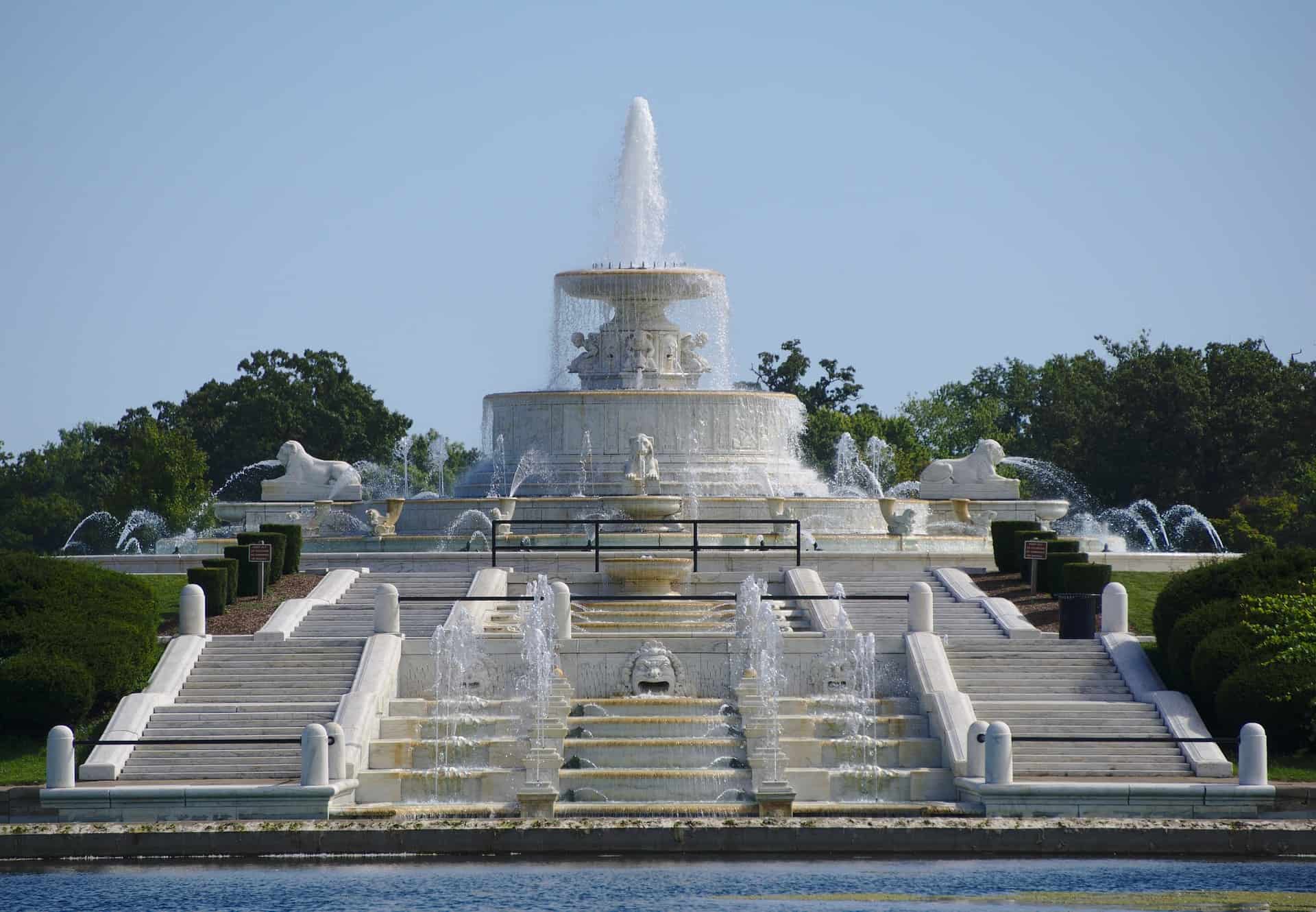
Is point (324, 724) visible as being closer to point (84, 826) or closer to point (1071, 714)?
point (84, 826)

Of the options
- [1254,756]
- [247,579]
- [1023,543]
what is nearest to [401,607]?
[247,579]

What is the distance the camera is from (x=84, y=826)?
917 inches

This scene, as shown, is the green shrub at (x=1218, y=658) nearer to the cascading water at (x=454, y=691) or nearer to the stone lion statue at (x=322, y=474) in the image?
the cascading water at (x=454, y=691)

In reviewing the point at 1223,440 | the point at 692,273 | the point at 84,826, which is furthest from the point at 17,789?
the point at 1223,440

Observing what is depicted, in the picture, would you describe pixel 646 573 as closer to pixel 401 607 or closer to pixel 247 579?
pixel 401 607

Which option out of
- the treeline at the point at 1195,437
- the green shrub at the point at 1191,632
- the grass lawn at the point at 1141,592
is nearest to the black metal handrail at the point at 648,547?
the grass lawn at the point at 1141,592

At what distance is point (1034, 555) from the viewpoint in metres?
34.5

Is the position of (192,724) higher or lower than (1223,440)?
lower

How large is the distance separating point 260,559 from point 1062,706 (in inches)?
514

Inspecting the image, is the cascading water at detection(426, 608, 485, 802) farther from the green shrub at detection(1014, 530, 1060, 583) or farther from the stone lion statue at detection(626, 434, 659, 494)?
the stone lion statue at detection(626, 434, 659, 494)

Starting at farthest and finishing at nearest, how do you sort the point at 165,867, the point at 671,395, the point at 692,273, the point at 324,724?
the point at 692,273 → the point at 671,395 → the point at 324,724 → the point at 165,867

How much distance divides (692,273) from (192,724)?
2485 centimetres

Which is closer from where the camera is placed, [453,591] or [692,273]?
[453,591]

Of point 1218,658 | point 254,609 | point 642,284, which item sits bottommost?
point 1218,658
